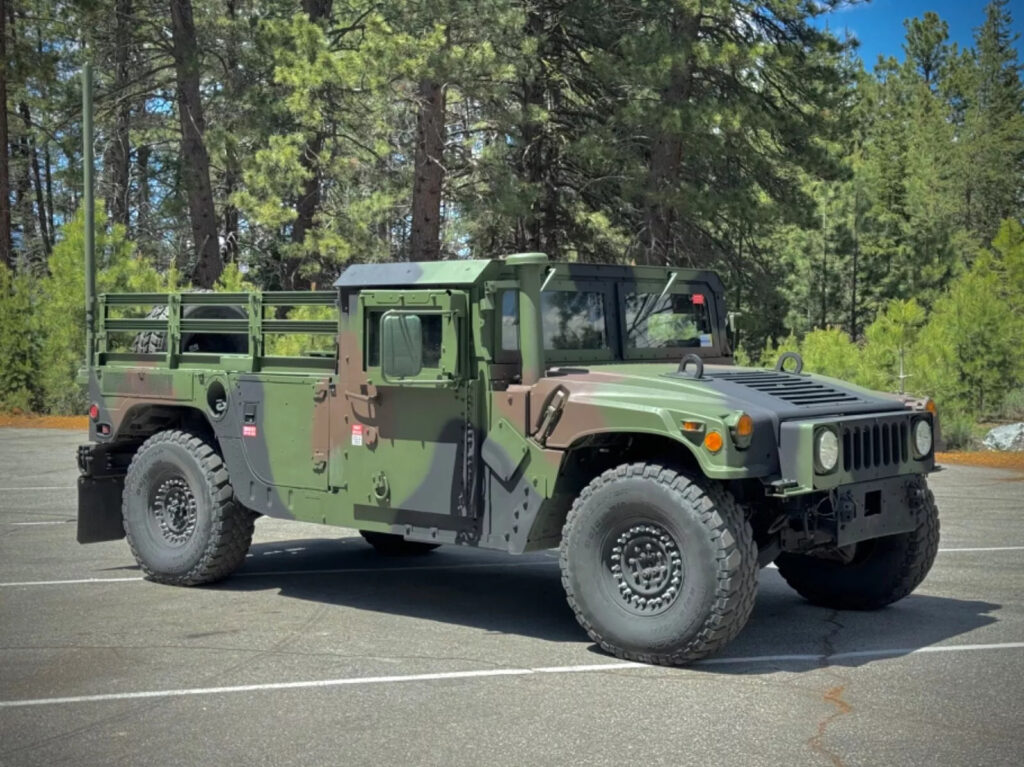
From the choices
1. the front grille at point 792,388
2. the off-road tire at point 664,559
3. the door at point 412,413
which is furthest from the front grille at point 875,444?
the door at point 412,413

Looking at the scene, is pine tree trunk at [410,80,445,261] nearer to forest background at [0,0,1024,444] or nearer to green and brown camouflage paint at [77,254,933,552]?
forest background at [0,0,1024,444]

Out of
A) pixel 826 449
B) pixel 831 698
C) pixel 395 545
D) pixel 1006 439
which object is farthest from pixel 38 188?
pixel 831 698

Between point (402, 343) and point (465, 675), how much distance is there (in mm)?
1971

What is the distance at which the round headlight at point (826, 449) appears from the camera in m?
6.81

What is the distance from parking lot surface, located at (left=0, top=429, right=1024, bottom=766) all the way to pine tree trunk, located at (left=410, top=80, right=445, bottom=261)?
41.5ft

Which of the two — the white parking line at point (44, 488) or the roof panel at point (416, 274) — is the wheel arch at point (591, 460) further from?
the white parking line at point (44, 488)

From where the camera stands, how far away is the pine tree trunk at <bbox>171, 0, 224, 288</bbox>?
26.6 meters

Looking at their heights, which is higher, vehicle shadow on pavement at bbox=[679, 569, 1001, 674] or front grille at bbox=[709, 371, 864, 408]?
front grille at bbox=[709, 371, 864, 408]

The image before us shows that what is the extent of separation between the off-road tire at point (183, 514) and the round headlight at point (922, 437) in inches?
171

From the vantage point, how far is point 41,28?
30609mm

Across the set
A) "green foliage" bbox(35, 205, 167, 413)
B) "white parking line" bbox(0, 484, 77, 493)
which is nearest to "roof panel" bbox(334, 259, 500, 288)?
"white parking line" bbox(0, 484, 77, 493)

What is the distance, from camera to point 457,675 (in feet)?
22.3

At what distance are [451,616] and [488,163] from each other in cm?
1504

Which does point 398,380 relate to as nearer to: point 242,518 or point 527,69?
point 242,518
